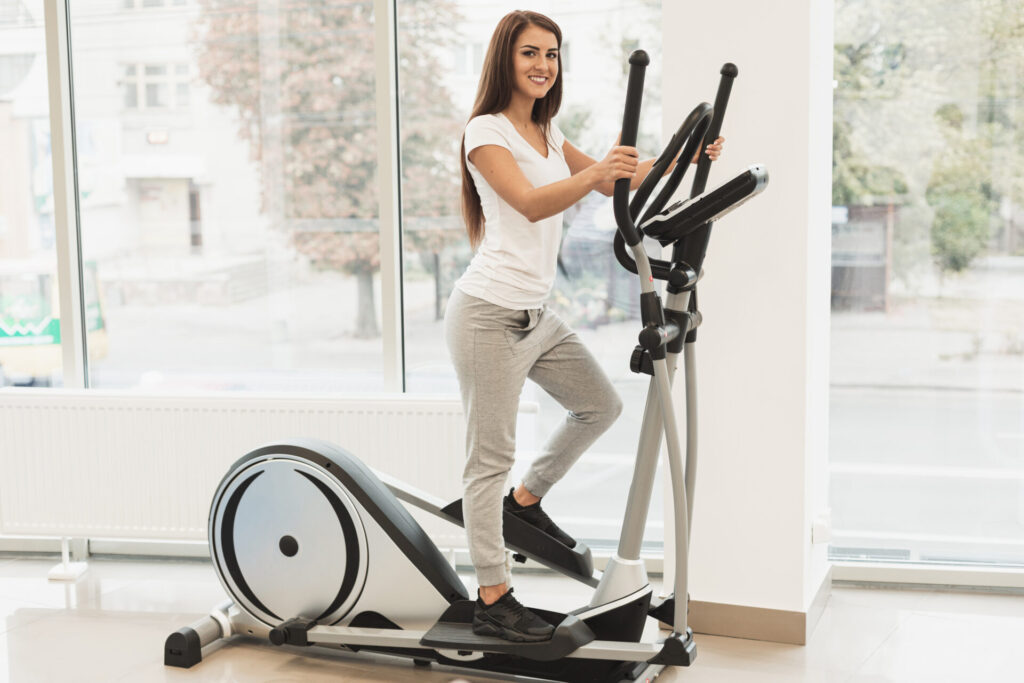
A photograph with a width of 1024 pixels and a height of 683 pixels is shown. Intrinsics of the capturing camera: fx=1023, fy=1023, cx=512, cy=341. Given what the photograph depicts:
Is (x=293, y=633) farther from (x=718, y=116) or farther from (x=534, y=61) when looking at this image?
(x=718, y=116)

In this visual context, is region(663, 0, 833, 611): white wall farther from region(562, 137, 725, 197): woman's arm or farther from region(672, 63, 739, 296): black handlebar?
region(672, 63, 739, 296): black handlebar

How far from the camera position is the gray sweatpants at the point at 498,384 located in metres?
2.57

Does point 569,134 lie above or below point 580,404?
above

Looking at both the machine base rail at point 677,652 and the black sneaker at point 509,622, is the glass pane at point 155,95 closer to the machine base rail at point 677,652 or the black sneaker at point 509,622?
the black sneaker at point 509,622

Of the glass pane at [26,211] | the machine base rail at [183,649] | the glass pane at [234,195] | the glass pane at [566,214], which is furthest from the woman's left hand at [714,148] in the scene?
the glass pane at [26,211]

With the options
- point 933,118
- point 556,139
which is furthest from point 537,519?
point 933,118

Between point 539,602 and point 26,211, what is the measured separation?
7.95 feet

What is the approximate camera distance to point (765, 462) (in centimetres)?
296

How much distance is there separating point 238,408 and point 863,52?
2.40 meters

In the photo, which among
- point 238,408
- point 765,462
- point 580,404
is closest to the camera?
point 580,404

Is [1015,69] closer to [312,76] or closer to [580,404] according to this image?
[580,404]

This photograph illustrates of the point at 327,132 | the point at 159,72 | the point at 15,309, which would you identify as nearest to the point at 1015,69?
the point at 327,132

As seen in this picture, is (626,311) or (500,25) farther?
(626,311)

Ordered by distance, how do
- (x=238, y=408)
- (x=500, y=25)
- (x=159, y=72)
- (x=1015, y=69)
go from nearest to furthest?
(x=500, y=25)
(x=1015, y=69)
(x=238, y=408)
(x=159, y=72)
